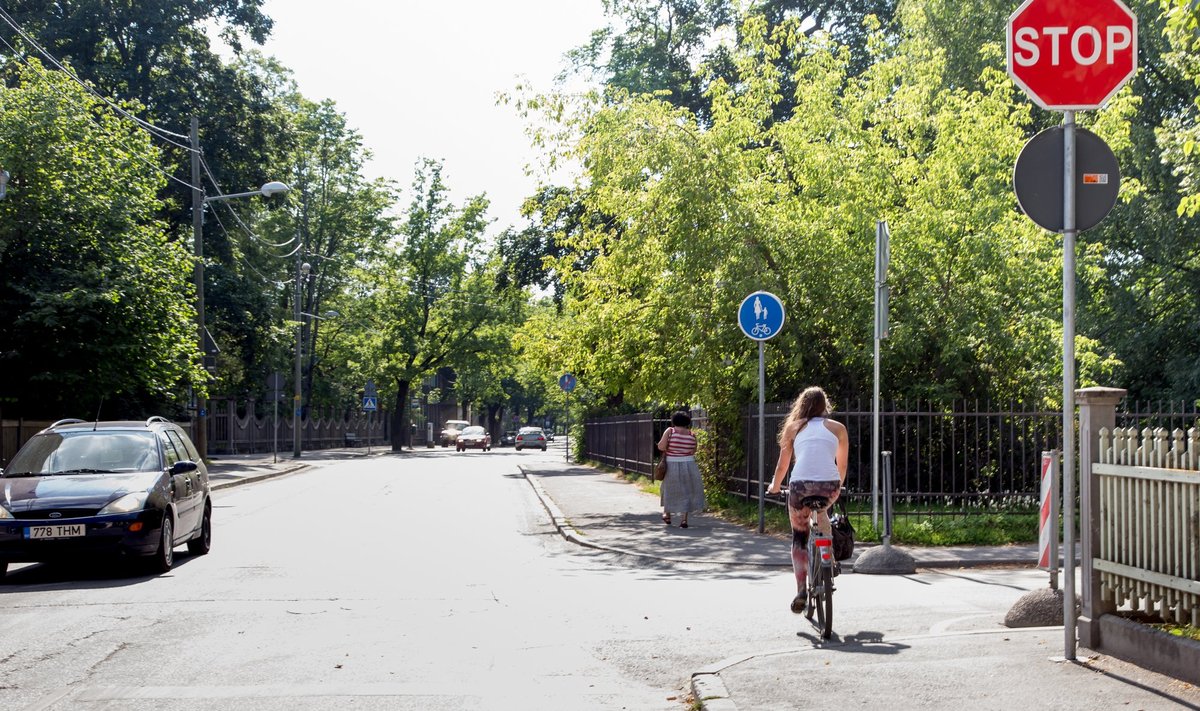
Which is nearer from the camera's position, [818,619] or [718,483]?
[818,619]

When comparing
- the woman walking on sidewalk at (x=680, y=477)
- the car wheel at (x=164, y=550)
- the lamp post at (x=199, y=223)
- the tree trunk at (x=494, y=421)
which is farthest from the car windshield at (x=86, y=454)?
the tree trunk at (x=494, y=421)

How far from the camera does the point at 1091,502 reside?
7.50 meters

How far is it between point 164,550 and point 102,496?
824mm

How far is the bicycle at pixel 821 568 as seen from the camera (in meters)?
8.43

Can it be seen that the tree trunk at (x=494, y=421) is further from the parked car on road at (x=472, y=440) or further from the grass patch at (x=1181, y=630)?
the grass patch at (x=1181, y=630)

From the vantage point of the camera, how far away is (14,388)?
2538 cm

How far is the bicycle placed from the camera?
332 inches

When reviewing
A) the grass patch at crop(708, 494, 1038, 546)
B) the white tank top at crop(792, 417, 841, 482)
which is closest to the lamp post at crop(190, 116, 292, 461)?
the grass patch at crop(708, 494, 1038, 546)

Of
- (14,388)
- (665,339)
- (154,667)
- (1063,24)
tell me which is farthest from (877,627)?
(14,388)

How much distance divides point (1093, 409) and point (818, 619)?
93.2 inches

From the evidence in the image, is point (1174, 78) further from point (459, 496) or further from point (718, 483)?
point (459, 496)

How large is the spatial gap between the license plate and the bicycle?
7046 mm

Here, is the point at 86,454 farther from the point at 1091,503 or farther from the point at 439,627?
the point at 1091,503

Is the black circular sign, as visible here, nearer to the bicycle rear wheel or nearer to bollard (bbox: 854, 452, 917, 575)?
the bicycle rear wheel
